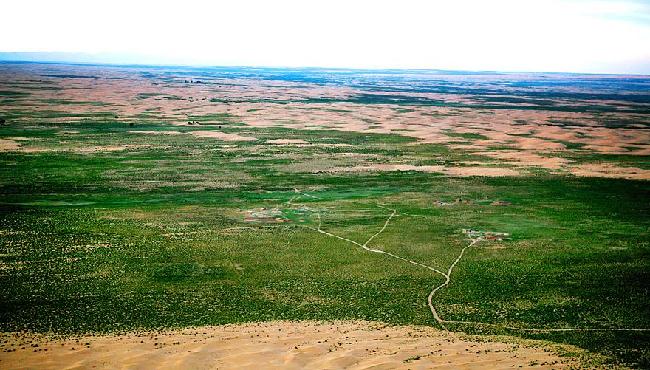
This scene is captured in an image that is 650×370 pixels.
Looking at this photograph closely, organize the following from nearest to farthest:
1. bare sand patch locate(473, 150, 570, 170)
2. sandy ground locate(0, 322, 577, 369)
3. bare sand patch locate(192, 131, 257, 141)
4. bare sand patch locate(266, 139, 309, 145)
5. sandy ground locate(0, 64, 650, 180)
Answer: sandy ground locate(0, 322, 577, 369) < bare sand patch locate(473, 150, 570, 170) < sandy ground locate(0, 64, 650, 180) < bare sand patch locate(266, 139, 309, 145) < bare sand patch locate(192, 131, 257, 141)

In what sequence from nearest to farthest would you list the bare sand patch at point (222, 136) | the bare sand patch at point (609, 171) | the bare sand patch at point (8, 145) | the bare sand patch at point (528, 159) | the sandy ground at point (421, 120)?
the bare sand patch at point (609, 171) → the bare sand patch at point (8, 145) → the bare sand patch at point (528, 159) → the sandy ground at point (421, 120) → the bare sand patch at point (222, 136)

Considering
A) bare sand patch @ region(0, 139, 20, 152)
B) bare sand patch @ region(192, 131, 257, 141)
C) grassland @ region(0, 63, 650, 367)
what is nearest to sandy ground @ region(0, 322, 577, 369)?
grassland @ region(0, 63, 650, 367)

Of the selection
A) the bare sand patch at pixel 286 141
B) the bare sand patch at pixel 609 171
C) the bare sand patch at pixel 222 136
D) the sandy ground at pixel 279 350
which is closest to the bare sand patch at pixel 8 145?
the bare sand patch at pixel 222 136

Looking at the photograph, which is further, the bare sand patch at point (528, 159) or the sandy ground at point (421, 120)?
the sandy ground at point (421, 120)

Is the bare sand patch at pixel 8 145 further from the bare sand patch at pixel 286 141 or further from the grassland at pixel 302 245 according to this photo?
the bare sand patch at pixel 286 141

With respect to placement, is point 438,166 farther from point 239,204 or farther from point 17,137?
point 17,137

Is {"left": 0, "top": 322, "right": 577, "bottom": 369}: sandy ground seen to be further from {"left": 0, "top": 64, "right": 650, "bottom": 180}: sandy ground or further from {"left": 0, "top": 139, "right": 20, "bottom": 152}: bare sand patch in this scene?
{"left": 0, "top": 139, "right": 20, "bottom": 152}: bare sand patch

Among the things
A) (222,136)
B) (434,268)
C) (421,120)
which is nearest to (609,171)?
(434,268)
